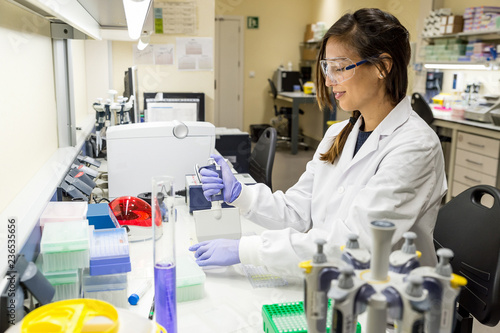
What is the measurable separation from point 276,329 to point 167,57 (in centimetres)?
310

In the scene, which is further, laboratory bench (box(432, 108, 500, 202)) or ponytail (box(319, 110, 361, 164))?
laboratory bench (box(432, 108, 500, 202))

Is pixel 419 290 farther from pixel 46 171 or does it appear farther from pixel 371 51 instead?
pixel 46 171

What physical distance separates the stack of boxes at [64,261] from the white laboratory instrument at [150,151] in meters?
0.98

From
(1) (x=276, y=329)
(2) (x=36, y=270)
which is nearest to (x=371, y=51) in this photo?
(1) (x=276, y=329)

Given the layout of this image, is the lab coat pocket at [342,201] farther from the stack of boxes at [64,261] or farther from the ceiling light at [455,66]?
the ceiling light at [455,66]

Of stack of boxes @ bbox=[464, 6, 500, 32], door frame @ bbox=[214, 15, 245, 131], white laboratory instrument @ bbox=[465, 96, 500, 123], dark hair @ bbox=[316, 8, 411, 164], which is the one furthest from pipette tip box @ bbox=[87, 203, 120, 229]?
door frame @ bbox=[214, 15, 245, 131]

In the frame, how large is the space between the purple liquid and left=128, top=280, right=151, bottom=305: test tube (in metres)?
0.22

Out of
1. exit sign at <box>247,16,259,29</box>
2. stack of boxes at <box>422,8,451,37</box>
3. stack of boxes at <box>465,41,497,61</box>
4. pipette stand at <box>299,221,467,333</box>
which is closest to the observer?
pipette stand at <box>299,221,467,333</box>

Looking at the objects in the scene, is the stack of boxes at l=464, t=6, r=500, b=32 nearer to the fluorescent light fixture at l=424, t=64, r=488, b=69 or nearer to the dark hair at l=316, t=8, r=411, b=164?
the fluorescent light fixture at l=424, t=64, r=488, b=69

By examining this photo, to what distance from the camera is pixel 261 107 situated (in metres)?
8.27

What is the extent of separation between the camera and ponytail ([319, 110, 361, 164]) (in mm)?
1587

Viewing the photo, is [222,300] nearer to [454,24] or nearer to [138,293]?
[138,293]

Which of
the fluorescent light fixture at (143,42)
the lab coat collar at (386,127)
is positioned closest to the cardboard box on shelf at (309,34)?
the fluorescent light fixture at (143,42)

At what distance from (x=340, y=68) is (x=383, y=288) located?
0.94m
